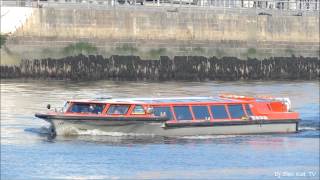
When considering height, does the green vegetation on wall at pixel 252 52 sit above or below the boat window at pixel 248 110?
below

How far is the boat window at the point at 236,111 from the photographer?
3928 cm

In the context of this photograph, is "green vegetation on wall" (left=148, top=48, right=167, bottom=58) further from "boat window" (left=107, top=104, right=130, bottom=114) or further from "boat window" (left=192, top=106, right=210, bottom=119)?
"boat window" (left=107, top=104, right=130, bottom=114)

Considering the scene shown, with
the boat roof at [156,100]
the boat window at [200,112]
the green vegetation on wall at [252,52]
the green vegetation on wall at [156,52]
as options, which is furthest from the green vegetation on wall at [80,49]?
the boat window at [200,112]

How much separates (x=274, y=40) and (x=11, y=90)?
23373mm

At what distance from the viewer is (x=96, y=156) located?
33.8m

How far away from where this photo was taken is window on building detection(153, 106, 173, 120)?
38.0 m

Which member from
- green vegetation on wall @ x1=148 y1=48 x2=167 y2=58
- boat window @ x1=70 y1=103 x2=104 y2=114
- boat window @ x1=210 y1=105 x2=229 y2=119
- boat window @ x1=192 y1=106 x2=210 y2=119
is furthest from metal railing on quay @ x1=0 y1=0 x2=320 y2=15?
boat window @ x1=70 y1=103 x2=104 y2=114

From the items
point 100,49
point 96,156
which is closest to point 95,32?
point 100,49

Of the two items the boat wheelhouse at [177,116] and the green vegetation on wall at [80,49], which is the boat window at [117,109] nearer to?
the boat wheelhouse at [177,116]

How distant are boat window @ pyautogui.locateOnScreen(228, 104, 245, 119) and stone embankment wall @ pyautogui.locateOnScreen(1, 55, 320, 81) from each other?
23.0 meters

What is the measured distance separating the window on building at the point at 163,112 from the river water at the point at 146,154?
0.93m

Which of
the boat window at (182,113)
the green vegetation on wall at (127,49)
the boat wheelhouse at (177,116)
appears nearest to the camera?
the boat wheelhouse at (177,116)

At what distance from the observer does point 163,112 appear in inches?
1501

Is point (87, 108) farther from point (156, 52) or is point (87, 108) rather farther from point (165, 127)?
point (156, 52)
